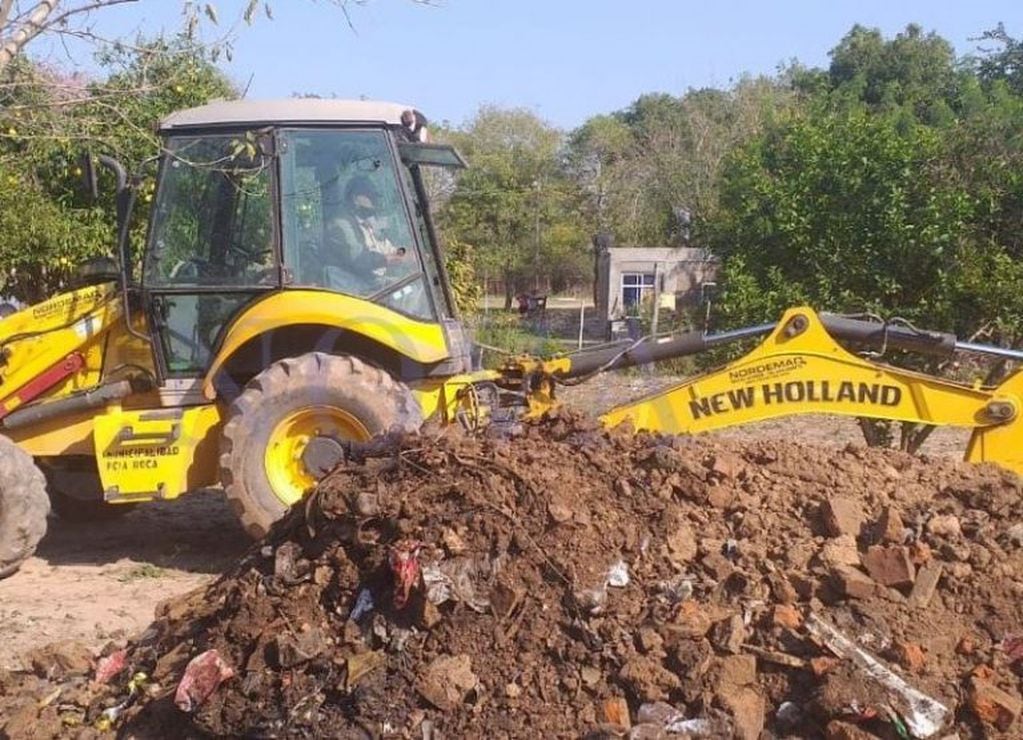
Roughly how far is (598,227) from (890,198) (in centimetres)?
2397

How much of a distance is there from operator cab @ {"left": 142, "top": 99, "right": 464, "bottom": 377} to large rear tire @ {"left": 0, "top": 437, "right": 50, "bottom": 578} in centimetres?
96

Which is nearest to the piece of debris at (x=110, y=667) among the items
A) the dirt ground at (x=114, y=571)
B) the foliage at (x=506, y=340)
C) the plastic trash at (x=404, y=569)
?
the dirt ground at (x=114, y=571)

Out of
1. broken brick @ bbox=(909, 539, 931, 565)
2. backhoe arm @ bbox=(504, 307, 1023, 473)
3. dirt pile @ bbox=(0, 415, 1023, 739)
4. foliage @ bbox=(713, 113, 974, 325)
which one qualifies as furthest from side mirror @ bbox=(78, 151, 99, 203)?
foliage @ bbox=(713, 113, 974, 325)

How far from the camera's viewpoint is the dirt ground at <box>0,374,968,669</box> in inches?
245

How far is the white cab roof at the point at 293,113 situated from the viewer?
279 inches

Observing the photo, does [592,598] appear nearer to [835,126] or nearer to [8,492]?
[8,492]

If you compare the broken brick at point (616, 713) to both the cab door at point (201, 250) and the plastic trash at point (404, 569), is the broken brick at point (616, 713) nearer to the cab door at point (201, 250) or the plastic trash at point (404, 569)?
the plastic trash at point (404, 569)

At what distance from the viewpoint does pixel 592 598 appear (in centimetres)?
453

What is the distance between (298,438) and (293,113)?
1814mm

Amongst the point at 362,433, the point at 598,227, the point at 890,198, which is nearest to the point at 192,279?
the point at 362,433

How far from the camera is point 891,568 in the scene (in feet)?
15.2

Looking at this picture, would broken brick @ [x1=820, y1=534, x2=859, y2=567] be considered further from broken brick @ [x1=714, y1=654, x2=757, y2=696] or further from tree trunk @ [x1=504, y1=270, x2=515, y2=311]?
tree trunk @ [x1=504, y1=270, x2=515, y2=311]

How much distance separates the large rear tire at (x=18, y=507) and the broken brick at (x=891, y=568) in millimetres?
4512

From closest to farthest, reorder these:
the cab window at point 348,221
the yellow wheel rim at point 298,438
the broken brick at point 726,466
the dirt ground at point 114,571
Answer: the broken brick at point 726,466 → the dirt ground at point 114,571 → the yellow wheel rim at point 298,438 → the cab window at point 348,221
